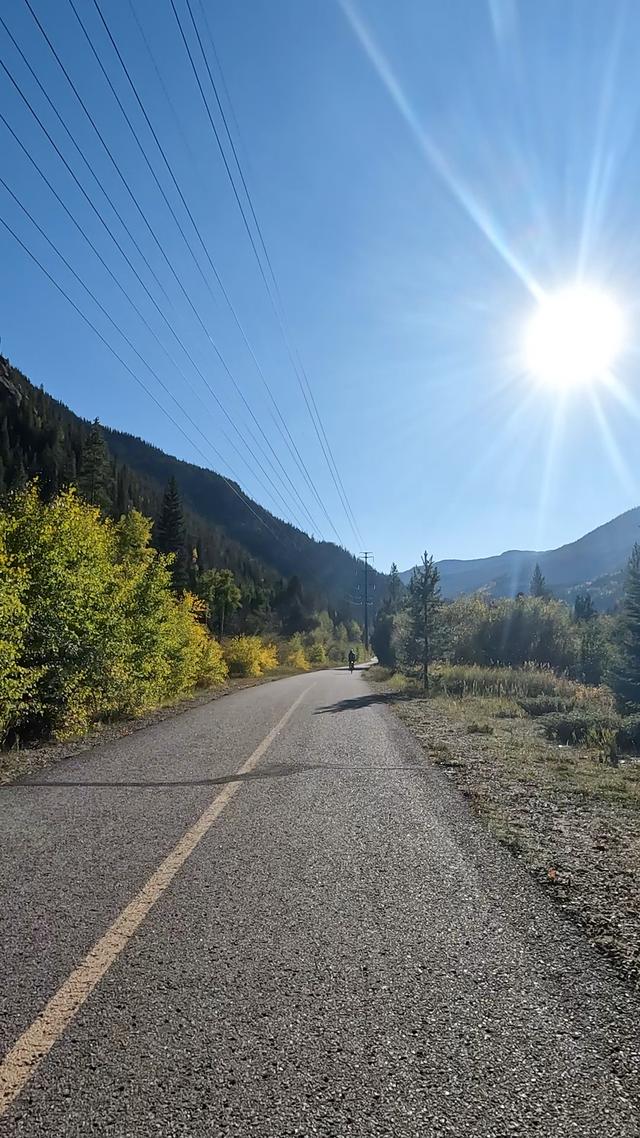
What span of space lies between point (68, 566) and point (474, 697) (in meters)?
15.9

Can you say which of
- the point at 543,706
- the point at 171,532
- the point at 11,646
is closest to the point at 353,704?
the point at 543,706

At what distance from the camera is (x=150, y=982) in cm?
274

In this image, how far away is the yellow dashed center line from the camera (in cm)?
214

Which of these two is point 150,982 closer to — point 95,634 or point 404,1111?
point 404,1111

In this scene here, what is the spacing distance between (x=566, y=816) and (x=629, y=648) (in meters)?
38.8

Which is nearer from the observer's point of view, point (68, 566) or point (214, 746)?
point (214, 746)

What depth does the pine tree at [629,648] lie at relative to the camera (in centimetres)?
3792

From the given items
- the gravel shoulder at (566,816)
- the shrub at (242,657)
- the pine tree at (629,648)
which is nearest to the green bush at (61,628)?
the gravel shoulder at (566,816)

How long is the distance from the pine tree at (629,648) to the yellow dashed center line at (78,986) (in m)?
37.9

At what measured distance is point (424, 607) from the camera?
1266 inches

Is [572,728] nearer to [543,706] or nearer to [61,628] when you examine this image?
[543,706]

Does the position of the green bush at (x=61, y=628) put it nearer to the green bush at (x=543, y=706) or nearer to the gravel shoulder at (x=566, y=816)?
the gravel shoulder at (x=566, y=816)

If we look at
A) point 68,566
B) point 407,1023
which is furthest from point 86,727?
point 407,1023

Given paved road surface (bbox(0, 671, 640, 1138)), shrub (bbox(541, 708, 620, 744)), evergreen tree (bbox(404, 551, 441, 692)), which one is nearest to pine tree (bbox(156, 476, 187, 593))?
evergreen tree (bbox(404, 551, 441, 692))
